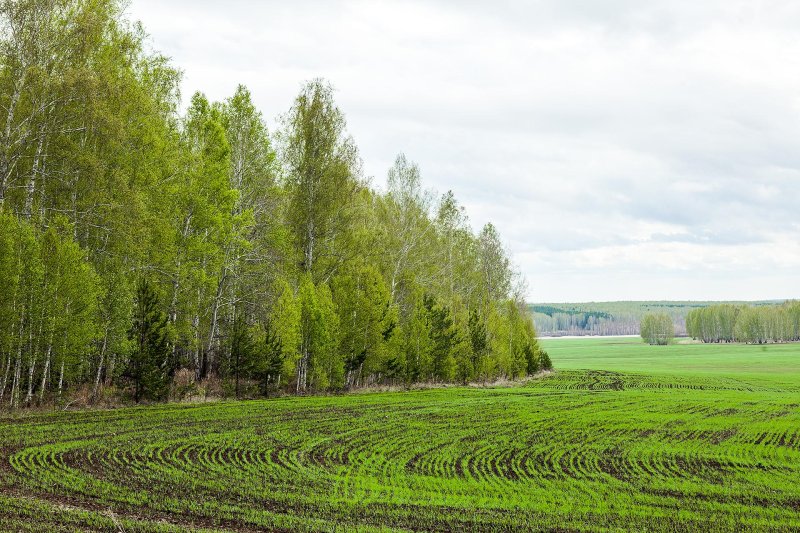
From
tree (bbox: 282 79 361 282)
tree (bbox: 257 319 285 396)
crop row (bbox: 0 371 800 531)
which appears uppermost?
tree (bbox: 282 79 361 282)

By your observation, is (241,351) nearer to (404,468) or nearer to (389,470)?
(404,468)

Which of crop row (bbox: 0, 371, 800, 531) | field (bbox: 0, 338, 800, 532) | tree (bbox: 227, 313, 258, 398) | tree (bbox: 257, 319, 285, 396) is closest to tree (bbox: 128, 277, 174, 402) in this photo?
field (bbox: 0, 338, 800, 532)

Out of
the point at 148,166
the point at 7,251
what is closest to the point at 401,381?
the point at 148,166

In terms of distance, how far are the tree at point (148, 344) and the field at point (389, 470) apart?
2041 millimetres

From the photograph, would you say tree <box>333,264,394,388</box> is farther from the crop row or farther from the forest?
the crop row

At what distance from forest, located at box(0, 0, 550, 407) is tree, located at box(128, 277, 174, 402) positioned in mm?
91

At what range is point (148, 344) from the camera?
3225 centimetres

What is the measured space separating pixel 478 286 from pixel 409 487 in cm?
5526

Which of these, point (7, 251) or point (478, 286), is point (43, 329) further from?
point (478, 286)

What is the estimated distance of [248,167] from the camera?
4112cm

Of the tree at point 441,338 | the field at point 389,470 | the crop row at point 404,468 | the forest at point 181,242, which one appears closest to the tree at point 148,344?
the forest at point 181,242

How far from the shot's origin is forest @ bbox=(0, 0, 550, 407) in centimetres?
2680

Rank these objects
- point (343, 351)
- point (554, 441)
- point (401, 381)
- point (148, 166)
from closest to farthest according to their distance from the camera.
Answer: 1. point (554, 441)
2. point (148, 166)
3. point (343, 351)
4. point (401, 381)

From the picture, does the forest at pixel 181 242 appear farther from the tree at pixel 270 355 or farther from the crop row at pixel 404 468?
the crop row at pixel 404 468
